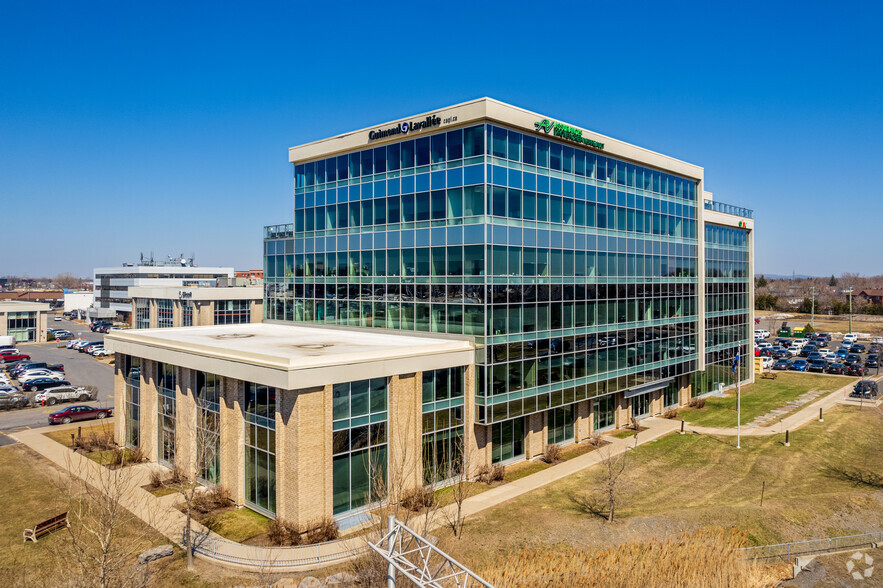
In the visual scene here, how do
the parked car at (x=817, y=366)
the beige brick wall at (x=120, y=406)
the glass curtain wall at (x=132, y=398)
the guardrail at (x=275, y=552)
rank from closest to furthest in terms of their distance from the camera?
the guardrail at (x=275, y=552)
the glass curtain wall at (x=132, y=398)
the beige brick wall at (x=120, y=406)
the parked car at (x=817, y=366)

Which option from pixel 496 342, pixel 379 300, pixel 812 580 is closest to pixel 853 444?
pixel 812 580

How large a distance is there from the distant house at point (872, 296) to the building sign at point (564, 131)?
172m

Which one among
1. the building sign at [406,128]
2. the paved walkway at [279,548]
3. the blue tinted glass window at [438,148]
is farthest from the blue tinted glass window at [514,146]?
the paved walkway at [279,548]

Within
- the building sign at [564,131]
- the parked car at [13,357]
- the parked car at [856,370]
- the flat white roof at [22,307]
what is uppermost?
the building sign at [564,131]

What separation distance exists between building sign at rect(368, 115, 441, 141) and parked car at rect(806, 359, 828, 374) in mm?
64107

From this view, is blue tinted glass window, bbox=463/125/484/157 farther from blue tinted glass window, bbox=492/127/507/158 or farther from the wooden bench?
the wooden bench

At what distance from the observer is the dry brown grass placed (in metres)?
21.8

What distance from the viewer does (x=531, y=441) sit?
124ft

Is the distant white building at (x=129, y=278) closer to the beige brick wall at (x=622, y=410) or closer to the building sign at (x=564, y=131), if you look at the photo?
the beige brick wall at (x=622, y=410)

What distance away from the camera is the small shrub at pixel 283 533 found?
25109 millimetres

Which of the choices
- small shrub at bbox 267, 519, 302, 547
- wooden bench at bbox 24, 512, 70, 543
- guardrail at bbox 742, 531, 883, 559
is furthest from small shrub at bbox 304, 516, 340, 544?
guardrail at bbox 742, 531, 883, 559

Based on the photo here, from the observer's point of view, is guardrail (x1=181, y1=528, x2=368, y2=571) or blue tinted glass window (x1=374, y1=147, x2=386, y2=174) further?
blue tinted glass window (x1=374, y1=147, x2=386, y2=174)

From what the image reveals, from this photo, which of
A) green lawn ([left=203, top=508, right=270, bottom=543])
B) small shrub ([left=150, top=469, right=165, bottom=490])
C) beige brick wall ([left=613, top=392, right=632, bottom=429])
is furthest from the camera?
beige brick wall ([left=613, top=392, right=632, bottom=429])

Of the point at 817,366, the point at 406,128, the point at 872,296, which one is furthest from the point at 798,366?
the point at 872,296
